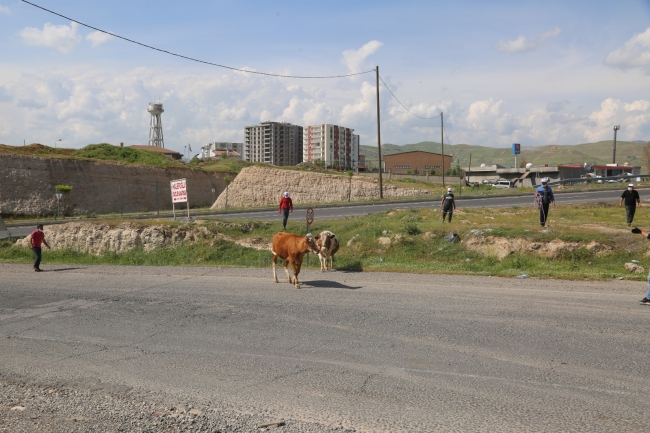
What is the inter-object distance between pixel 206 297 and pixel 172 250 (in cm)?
1065

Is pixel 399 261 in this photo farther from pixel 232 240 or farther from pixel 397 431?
pixel 397 431

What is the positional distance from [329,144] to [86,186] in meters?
109

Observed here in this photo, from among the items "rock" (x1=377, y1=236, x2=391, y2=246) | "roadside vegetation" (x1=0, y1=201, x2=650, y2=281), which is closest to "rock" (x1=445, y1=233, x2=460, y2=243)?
"roadside vegetation" (x1=0, y1=201, x2=650, y2=281)

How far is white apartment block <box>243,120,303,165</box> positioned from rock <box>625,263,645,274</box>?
161 m

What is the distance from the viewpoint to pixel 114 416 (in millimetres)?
7051

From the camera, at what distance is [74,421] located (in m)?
6.95

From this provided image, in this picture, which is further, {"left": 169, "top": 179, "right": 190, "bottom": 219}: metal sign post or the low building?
the low building

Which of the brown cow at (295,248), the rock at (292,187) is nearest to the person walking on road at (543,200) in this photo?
the brown cow at (295,248)

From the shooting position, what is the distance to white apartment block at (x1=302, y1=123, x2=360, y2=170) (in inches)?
6506

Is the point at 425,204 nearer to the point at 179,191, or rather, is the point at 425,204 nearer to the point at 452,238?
the point at 179,191

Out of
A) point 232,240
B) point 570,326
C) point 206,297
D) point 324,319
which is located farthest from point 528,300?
point 232,240

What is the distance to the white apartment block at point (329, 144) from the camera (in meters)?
165

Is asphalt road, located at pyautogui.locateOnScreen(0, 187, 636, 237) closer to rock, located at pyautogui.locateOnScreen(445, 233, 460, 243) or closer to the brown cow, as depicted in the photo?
rock, located at pyautogui.locateOnScreen(445, 233, 460, 243)

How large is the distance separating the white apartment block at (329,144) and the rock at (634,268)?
144648 millimetres
